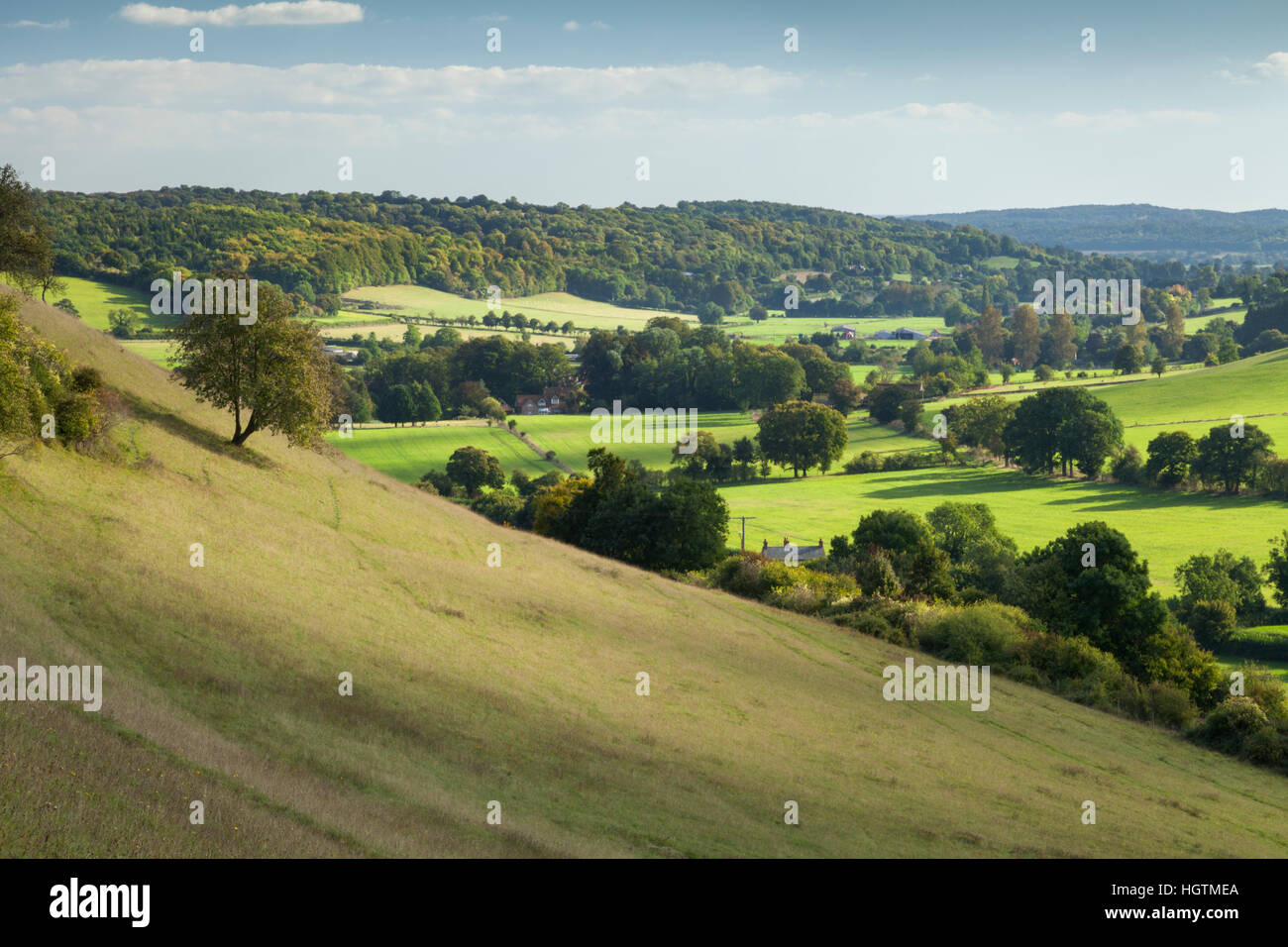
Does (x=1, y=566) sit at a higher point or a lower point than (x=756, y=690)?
higher

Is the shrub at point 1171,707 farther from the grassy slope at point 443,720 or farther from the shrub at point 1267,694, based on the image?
the shrub at point 1267,694

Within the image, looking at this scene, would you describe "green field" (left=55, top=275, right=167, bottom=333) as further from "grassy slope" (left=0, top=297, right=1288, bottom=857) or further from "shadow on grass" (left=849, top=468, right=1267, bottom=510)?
"grassy slope" (left=0, top=297, right=1288, bottom=857)

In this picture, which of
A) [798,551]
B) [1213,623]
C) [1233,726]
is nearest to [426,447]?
[798,551]

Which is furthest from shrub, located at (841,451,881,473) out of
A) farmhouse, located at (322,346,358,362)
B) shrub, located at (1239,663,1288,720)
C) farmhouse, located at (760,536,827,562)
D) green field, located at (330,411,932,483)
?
farmhouse, located at (322,346,358,362)

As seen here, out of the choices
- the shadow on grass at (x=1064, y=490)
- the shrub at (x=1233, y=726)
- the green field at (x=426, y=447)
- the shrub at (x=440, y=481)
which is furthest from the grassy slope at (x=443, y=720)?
the shadow on grass at (x=1064, y=490)

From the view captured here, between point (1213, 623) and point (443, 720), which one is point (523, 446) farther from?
point (443, 720)
